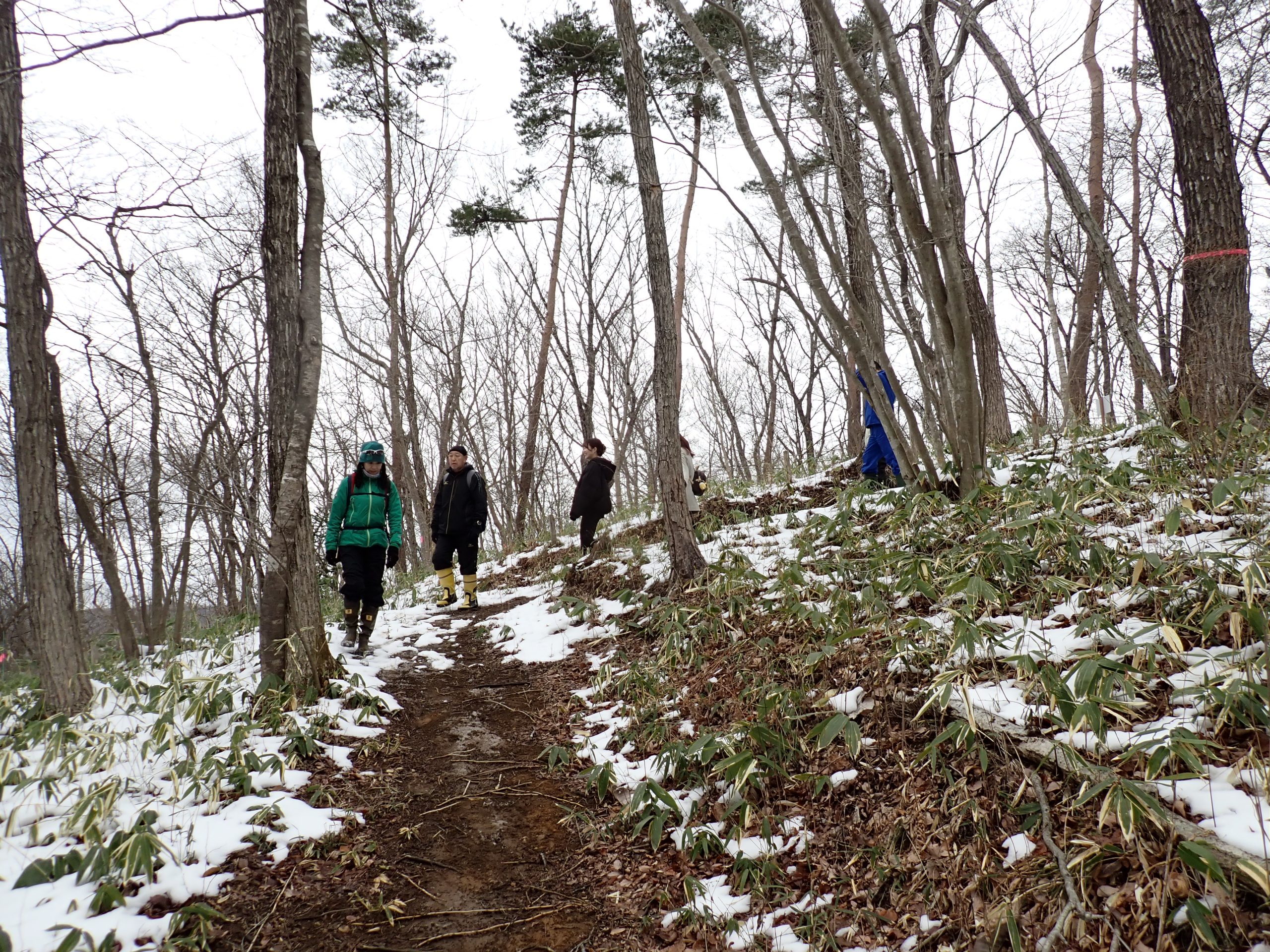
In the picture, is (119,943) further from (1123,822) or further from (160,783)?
(1123,822)

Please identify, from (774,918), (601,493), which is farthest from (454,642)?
(774,918)

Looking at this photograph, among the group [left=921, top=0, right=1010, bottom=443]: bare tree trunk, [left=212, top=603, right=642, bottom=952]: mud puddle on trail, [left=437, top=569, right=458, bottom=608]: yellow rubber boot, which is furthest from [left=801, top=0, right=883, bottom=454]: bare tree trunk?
[left=437, top=569, right=458, bottom=608]: yellow rubber boot

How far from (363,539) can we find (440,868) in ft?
11.3

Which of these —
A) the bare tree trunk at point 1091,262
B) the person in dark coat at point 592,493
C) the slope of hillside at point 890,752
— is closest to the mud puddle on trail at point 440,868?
the slope of hillside at point 890,752

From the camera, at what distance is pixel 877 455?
22.4ft

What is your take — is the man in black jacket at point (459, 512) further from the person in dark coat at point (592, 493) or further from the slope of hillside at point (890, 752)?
the slope of hillside at point (890, 752)

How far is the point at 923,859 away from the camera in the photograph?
2203 millimetres

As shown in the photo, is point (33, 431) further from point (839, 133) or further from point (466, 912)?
point (839, 133)

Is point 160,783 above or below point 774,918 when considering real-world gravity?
above

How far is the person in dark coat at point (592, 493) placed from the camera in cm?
809

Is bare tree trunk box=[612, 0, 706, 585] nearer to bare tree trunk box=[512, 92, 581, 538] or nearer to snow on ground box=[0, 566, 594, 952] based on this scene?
snow on ground box=[0, 566, 594, 952]

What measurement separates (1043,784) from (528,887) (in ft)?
6.72

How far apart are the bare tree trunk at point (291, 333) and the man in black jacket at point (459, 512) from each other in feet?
9.71

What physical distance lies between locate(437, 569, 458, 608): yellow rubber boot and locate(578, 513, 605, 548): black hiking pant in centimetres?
173
